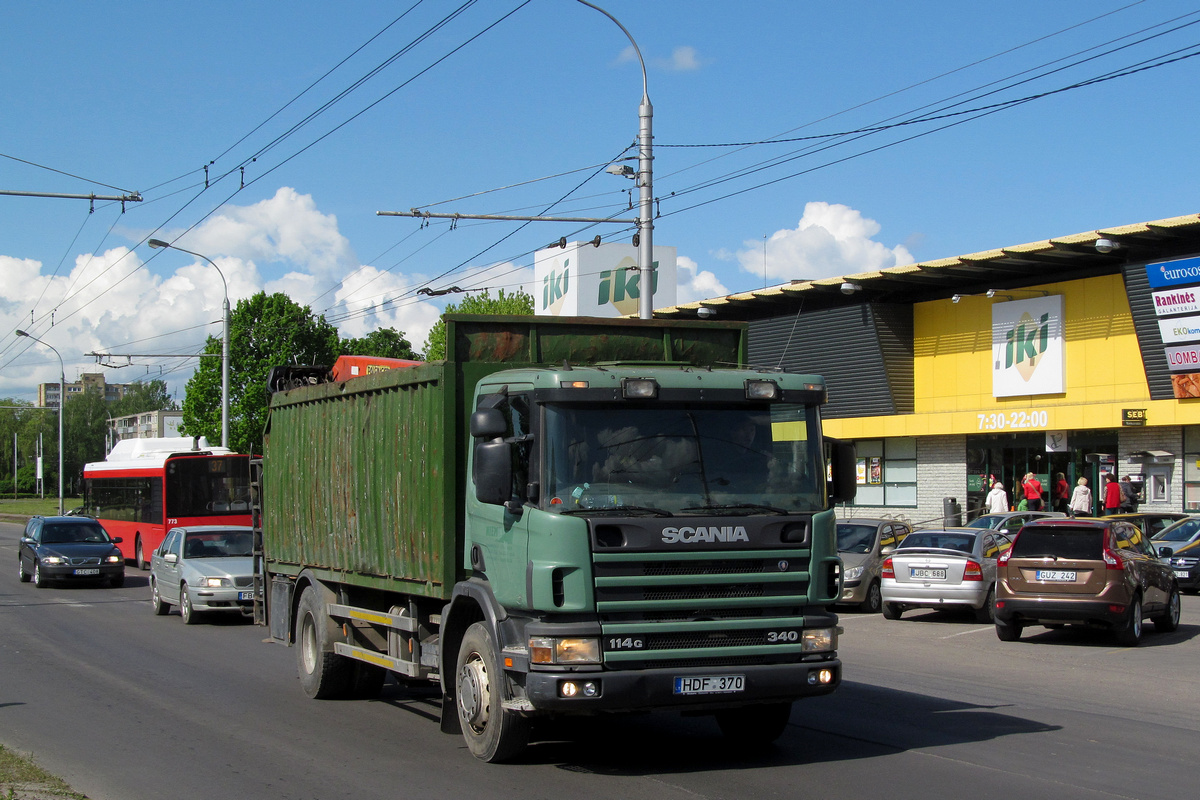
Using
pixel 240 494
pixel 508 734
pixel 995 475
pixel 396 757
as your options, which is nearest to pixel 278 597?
pixel 396 757

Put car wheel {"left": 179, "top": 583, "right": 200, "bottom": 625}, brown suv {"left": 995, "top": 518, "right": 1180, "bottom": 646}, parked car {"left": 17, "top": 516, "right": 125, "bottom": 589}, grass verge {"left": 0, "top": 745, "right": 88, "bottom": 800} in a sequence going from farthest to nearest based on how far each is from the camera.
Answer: parked car {"left": 17, "top": 516, "right": 125, "bottom": 589}, car wheel {"left": 179, "top": 583, "right": 200, "bottom": 625}, brown suv {"left": 995, "top": 518, "right": 1180, "bottom": 646}, grass verge {"left": 0, "top": 745, "right": 88, "bottom": 800}

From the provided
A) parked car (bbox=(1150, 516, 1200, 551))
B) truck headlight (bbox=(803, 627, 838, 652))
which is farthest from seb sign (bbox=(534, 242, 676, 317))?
truck headlight (bbox=(803, 627, 838, 652))

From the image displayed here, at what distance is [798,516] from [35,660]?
10440mm

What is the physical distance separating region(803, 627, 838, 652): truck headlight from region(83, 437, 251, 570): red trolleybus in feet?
76.4

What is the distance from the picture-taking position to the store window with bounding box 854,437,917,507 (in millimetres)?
36719

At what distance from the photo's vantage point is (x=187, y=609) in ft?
60.7

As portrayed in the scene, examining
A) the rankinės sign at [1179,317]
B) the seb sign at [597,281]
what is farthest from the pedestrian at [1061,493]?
the seb sign at [597,281]

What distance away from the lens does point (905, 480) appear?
36.9 metres

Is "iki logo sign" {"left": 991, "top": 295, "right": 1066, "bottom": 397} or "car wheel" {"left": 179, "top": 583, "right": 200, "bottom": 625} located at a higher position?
"iki logo sign" {"left": 991, "top": 295, "right": 1066, "bottom": 397}

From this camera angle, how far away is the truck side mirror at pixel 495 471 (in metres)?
7.46

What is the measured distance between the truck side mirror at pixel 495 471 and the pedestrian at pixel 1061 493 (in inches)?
1077

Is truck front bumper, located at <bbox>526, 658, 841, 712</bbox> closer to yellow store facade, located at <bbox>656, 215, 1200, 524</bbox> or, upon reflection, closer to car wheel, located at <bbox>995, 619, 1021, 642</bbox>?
car wheel, located at <bbox>995, 619, 1021, 642</bbox>

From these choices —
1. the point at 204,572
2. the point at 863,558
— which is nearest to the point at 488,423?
the point at 204,572

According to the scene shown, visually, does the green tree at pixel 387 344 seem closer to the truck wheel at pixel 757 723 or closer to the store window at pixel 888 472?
the store window at pixel 888 472
